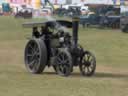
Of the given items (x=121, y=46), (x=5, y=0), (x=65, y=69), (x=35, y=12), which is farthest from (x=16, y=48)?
(x=5, y=0)

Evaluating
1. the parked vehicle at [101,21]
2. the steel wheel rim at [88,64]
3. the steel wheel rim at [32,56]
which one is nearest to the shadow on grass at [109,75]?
the steel wheel rim at [88,64]

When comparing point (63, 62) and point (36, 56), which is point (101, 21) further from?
point (63, 62)

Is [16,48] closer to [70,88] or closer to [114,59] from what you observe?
[114,59]

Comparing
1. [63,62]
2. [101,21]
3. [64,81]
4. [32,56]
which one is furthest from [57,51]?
[101,21]

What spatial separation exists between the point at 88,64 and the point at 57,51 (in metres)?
0.88

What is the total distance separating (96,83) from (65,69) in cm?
144

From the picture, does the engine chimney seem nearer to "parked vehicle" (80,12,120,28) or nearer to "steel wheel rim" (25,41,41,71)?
"steel wheel rim" (25,41,41,71)

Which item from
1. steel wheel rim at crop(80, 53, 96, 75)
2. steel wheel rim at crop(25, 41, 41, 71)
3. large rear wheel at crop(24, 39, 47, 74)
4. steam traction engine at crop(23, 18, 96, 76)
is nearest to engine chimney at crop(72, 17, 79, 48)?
steam traction engine at crop(23, 18, 96, 76)

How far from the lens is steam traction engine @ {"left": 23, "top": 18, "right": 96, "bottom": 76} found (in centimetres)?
1304

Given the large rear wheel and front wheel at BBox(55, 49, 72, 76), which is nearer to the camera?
front wheel at BBox(55, 49, 72, 76)

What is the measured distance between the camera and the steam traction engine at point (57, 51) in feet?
42.8

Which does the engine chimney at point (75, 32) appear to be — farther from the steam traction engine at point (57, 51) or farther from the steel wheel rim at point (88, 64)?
the steel wheel rim at point (88, 64)

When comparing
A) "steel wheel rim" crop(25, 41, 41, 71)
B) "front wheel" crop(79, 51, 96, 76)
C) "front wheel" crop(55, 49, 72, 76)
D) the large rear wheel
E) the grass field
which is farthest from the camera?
"steel wheel rim" crop(25, 41, 41, 71)

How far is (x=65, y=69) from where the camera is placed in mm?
13086
